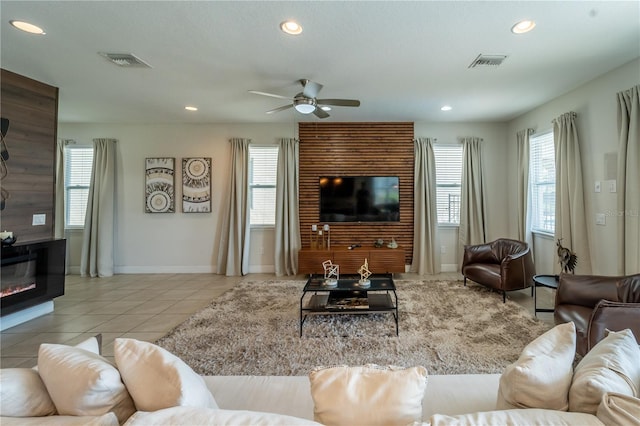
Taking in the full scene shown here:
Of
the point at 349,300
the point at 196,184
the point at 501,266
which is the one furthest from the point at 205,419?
the point at 196,184

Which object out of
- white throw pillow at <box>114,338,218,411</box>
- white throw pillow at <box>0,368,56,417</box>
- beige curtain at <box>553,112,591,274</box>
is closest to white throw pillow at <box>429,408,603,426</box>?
white throw pillow at <box>114,338,218,411</box>

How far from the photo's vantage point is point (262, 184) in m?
5.23

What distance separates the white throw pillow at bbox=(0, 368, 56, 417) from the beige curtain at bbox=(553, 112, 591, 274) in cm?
472

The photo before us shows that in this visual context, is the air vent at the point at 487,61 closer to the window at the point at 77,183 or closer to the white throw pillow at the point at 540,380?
the white throw pillow at the point at 540,380

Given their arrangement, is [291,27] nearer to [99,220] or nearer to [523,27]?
[523,27]

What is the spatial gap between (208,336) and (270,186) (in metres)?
3.06

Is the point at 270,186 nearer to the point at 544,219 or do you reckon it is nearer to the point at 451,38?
the point at 451,38

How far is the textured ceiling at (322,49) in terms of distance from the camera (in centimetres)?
208

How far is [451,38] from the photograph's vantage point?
243 centimetres

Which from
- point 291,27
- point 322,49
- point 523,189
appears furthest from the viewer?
point 523,189

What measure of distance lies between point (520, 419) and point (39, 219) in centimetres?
475

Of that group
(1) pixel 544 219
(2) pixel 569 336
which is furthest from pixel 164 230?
(1) pixel 544 219

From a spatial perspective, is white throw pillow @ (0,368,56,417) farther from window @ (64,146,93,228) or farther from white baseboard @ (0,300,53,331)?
window @ (64,146,93,228)

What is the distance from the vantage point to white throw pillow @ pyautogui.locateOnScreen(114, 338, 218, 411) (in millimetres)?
868
